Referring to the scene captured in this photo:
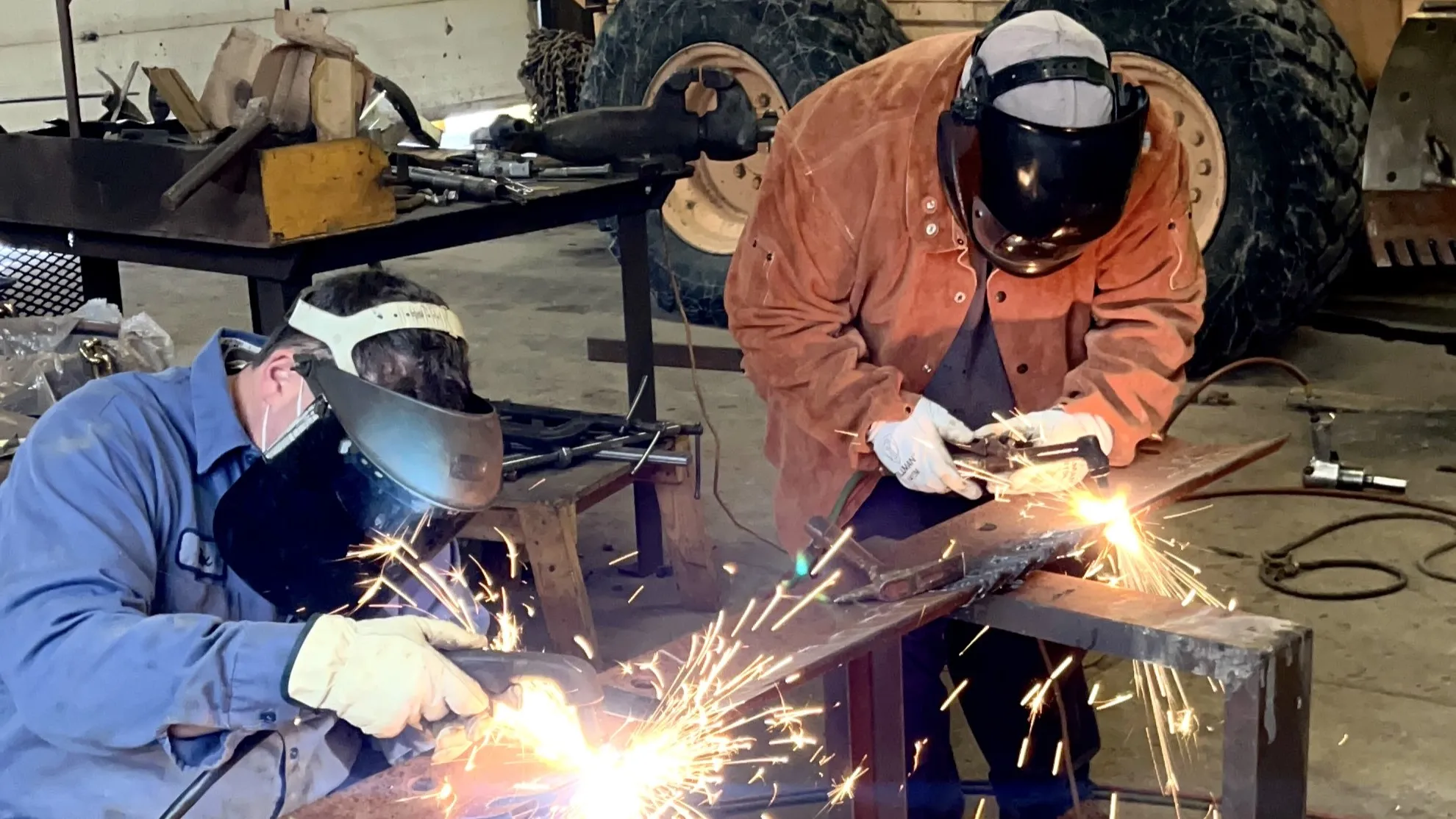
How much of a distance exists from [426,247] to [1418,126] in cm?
316

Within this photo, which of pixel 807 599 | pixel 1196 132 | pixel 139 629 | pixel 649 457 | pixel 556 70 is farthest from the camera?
pixel 556 70

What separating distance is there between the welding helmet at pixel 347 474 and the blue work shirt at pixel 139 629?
0.23ft

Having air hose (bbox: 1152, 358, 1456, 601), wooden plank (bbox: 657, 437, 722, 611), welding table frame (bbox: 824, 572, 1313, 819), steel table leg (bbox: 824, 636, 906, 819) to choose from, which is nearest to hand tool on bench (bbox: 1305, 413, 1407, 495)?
air hose (bbox: 1152, 358, 1456, 601)

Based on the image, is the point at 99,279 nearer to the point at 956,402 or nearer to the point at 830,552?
the point at 956,402

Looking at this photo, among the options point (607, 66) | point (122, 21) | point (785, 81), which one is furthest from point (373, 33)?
point (785, 81)

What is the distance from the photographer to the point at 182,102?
315cm

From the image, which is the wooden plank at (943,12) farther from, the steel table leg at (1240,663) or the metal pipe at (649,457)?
the steel table leg at (1240,663)

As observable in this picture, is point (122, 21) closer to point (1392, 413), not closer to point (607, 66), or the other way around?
point (607, 66)

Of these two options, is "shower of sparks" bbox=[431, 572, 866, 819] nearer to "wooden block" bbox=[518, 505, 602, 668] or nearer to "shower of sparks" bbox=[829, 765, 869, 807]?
"shower of sparks" bbox=[829, 765, 869, 807]

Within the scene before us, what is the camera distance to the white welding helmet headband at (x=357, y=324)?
1777 millimetres

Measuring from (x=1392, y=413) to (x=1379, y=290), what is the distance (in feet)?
5.71

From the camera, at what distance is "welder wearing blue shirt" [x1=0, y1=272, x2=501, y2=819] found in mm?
1634

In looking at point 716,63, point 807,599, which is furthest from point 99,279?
point 716,63

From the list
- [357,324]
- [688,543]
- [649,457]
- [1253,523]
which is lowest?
[1253,523]
